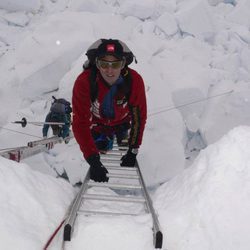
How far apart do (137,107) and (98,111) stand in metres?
0.50

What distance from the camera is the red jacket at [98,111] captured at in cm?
343

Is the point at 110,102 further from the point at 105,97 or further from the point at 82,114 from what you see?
the point at 82,114

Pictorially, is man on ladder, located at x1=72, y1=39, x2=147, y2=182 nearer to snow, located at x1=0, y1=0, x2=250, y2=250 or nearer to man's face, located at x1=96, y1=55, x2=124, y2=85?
man's face, located at x1=96, y1=55, x2=124, y2=85

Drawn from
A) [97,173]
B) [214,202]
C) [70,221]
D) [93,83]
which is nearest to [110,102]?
[93,83]

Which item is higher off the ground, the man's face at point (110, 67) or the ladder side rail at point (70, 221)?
the man's face at point (110, 67)

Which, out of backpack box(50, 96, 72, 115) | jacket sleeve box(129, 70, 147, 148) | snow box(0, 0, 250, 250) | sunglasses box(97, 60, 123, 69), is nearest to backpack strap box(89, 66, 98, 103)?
sunglasses box(97, 60, 123, 69)

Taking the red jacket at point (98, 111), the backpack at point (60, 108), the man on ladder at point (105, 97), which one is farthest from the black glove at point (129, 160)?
the backpack at point (60, 108)

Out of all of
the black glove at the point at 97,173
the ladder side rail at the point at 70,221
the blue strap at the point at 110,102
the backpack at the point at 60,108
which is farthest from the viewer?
the backpack at the point at 60,108

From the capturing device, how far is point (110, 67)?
3.51 metres

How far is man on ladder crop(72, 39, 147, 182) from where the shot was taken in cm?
340

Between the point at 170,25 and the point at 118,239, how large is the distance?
14316mm

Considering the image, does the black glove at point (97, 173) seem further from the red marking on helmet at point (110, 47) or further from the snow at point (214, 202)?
the red marking on helmet at point (110, 47)

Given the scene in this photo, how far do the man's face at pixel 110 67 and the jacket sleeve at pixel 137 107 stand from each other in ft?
0.81

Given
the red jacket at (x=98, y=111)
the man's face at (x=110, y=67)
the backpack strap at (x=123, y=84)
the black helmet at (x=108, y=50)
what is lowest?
the red jacket at (x=98, y=111)
